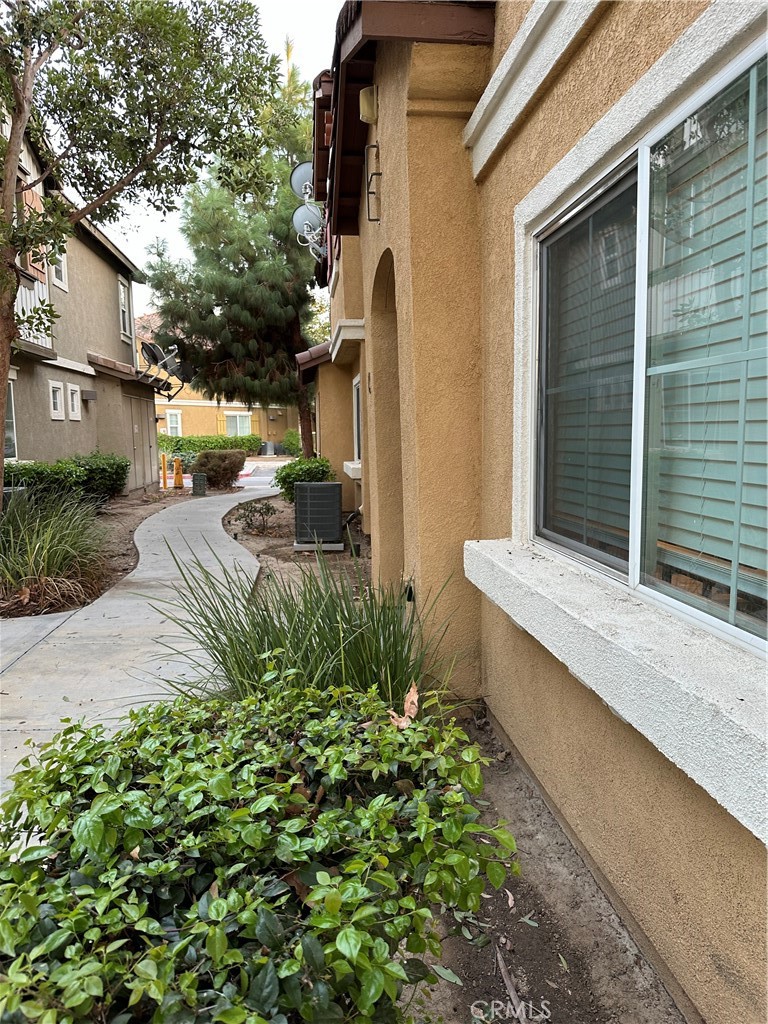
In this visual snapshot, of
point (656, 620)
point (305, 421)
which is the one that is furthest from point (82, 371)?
point (656, 620)

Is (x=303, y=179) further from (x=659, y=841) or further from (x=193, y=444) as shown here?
(x=193, y=444)

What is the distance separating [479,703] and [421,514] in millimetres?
1235

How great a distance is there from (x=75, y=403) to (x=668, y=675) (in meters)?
16.8

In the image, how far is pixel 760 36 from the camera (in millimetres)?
1667

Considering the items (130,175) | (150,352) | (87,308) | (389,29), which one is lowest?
(389,29)

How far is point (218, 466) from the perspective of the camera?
71.3 ft

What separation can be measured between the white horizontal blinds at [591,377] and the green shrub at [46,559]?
5.76m

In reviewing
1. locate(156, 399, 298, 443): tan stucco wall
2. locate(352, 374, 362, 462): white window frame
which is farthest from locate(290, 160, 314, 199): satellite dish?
locate(156, 399, 298, 443): tan stucco wall

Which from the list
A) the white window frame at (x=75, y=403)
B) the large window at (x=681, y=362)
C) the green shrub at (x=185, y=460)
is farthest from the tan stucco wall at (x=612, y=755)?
the green shrub at (x=185, y=460)

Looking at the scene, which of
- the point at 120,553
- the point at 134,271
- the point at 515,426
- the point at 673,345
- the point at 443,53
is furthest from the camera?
the point at 134,271

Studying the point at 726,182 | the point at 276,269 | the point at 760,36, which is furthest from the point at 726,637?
the point at 276,269

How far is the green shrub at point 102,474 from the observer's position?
49.4ft

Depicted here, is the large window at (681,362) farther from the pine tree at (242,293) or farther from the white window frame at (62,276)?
the pine tree at (242,293)

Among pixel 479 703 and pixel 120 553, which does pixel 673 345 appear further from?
pixel 120 553
